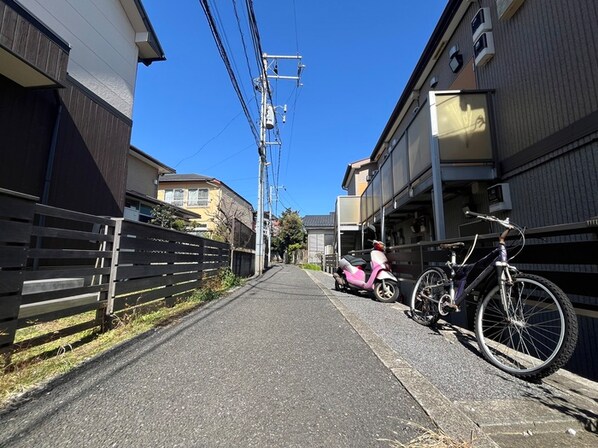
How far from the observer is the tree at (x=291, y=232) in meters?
38.3

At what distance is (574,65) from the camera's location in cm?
420

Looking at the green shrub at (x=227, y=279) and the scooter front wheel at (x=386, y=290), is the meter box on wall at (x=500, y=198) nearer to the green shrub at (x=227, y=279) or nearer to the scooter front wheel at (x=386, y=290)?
the scooter front wheel at (x=386, y=290)

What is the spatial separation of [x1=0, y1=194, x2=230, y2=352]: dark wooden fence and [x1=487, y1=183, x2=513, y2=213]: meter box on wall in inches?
220

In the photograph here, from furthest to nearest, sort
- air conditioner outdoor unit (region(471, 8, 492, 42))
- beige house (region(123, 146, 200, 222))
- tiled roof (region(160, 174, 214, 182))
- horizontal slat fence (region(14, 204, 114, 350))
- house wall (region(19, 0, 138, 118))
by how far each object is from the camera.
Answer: tiled roof (region(160, 174, 214, 182))
beige house (region(123, 146, 200, 222))
house wall (region(19, 0, 138, 118))
air conditioner outdoor unit (region(471, 8, 492, 42))
horizontal slat fence (region(14, 204, 114, 350))

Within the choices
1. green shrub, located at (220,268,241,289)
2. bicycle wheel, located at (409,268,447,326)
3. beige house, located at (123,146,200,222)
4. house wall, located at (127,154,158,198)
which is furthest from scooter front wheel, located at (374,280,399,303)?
house wall, located at (127,154,158,198)

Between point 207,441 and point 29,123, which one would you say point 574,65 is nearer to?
point 207,441

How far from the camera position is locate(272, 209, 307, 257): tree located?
126 feet

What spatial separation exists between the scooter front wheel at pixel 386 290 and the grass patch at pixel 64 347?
11.8ft

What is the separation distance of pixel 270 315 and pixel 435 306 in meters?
2.37

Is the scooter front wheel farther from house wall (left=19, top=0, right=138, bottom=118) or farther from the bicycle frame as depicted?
house wall (left=19, top=0, right=138, bottom=118)

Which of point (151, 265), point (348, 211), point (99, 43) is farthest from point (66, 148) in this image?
point (348, 211)

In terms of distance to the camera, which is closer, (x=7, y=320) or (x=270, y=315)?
(x=7, y=320)

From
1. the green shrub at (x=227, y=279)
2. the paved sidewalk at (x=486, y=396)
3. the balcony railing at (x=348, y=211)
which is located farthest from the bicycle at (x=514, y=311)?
the balcony railing at (x=348, y=211)

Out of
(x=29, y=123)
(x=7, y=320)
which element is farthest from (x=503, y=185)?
(x=29, y=123)
